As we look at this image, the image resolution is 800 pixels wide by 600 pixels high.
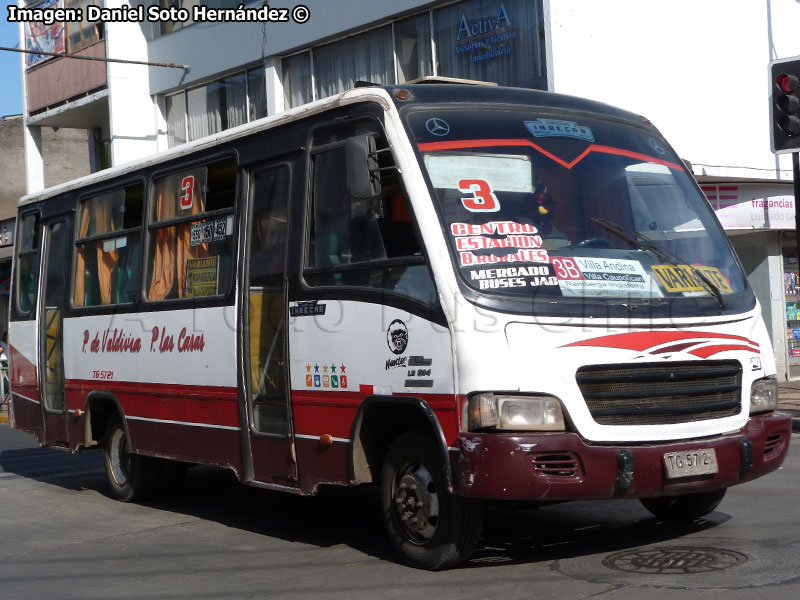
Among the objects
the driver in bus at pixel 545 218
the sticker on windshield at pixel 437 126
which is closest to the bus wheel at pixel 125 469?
the sticker on windshield at pixel 437 126

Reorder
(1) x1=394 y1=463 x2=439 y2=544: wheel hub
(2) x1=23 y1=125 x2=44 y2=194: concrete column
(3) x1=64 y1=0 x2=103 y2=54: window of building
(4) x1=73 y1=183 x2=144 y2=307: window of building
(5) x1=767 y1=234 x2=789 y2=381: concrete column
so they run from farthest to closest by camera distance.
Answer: (2) x1=23 y1=125 x2=44 y2=194: concrete column
(3) x1=64 y1=0 x2=103 y2=54: window of building
(5) x1=767 y1=234 x2=789 y2=381: concrete column
(4) x1=73 y1=183 x2=144 y2=307: window of building
(1) x1=394 y1=463 x2=439 y2=544: wheel hub

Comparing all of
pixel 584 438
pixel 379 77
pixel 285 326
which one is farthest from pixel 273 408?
pixel 379 77

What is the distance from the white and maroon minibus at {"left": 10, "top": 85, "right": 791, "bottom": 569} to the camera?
19.4ft

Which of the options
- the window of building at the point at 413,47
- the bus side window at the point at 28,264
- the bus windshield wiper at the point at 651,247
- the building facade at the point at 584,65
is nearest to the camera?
the bus windshield wiper at the point at 651,247

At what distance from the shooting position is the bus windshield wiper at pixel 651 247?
21.5 ft

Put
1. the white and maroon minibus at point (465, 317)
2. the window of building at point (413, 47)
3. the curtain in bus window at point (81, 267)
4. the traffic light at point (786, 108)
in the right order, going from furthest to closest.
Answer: the window of building at point (413, 47)
the traffic light at point (786, 108)
the curtain in bus window at point (81, 267)
the white and maroon minibus at point (465, 317)

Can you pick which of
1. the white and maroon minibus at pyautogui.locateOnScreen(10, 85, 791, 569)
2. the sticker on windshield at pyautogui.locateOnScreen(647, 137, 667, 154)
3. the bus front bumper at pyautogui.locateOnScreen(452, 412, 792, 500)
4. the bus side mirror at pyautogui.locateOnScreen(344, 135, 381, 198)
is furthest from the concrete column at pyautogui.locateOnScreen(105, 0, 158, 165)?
the bus front bumper at pyautogui.locateOnScreen(452, 412, 792, 500)

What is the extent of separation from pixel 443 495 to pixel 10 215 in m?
33.7

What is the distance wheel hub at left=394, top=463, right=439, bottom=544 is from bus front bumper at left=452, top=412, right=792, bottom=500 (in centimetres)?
42

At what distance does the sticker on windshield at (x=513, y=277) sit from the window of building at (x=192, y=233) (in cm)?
260

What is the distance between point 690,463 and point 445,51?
41.2 ft

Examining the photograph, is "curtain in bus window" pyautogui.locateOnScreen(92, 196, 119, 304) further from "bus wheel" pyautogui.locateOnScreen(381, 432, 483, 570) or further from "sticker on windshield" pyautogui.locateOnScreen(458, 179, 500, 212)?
"sticker on windshield" pyautogui.locateOnScreen(458, 179, 500, 212)

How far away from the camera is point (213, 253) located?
27.2 ft

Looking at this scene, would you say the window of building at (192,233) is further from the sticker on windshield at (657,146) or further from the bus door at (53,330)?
the sticker on windshield at (657,146)
